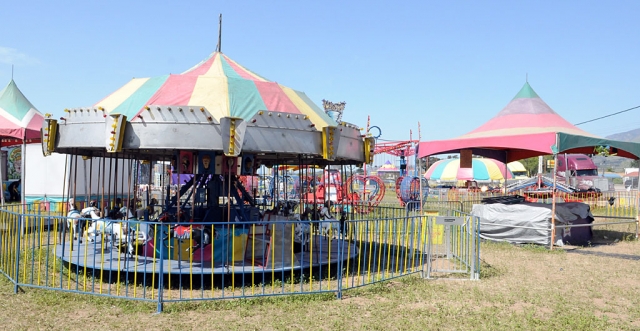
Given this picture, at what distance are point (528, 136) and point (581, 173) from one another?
1140 inches

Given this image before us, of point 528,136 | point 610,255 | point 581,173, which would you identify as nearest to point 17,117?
point 528,136

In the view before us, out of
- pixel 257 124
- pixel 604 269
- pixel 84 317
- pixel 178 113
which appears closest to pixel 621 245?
pixel 604 269

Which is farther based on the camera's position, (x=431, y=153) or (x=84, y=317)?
(x=431, y=153)

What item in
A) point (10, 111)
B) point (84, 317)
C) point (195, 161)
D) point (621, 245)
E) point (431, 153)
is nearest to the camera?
point (84, 317)

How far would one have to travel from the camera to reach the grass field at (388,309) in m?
5.87

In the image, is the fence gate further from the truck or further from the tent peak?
the truck

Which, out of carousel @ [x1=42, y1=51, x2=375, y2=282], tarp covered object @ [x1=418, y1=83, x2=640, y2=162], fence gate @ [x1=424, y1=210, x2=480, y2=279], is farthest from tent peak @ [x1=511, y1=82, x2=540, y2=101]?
carousel @ [x1=42, y1=51, x2=375, y2=282]

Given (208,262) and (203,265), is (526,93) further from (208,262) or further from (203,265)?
(203,265)

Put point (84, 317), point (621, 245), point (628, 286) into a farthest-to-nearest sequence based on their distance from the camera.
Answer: point (621, 245)
point (628, 286)
point (84, 317)

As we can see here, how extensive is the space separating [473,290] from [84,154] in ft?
26.9

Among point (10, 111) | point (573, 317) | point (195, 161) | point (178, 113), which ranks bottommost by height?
point (573, 317)

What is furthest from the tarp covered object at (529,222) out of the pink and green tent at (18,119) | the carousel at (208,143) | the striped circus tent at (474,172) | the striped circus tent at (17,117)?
the striped circus tent at (474,172)

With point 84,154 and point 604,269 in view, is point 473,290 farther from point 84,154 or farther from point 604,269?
point 84,154

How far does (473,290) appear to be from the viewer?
302 inches
